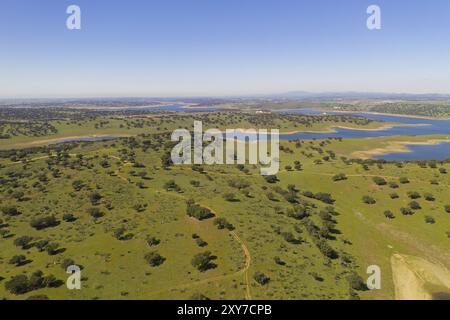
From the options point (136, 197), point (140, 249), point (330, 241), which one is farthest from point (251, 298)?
point (136, 197)

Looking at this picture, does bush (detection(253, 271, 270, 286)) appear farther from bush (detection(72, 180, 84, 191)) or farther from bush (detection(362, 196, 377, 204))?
bush (detection(72, 180, 84, 191))

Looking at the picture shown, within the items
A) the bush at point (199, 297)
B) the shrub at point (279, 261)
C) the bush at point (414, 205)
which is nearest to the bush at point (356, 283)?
the shrub at point (279, 261)

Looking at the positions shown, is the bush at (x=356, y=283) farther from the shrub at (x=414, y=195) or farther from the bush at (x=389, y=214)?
the shrub at (x=414, y=195)

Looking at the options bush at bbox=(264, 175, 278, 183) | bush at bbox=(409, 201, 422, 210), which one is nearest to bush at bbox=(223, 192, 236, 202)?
bush at bbox=(264, 175, 278, 183)

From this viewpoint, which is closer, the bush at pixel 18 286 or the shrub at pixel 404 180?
the bush at pixel 18 286

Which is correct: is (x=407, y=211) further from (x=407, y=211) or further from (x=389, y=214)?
(x=389, y=214)

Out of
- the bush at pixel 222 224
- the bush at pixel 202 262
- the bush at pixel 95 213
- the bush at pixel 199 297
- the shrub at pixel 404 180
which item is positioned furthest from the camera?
the shrub at pixel 404 180
